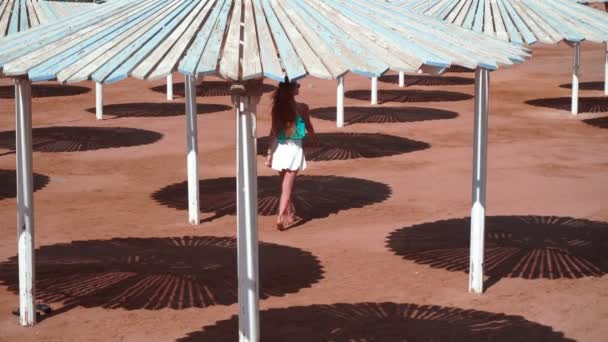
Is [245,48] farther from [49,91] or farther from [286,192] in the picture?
[49,91]

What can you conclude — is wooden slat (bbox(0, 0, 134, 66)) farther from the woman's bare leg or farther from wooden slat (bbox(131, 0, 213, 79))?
the woman's bare leg

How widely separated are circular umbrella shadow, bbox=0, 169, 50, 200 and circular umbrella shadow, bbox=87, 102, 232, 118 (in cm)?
571

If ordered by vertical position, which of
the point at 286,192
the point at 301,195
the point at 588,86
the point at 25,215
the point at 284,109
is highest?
the point at 284,109

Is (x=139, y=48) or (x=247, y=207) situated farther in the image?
(x=247, y=207)

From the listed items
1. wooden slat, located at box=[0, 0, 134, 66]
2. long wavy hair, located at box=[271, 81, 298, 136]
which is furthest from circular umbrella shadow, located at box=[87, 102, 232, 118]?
wooden slat, located at box=[0, 0, 134, 66]

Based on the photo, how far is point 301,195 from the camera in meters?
12.5

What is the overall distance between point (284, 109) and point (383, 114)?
29.8 ft

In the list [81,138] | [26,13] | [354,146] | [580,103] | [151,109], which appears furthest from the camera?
[580,103]

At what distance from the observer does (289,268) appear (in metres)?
9.27

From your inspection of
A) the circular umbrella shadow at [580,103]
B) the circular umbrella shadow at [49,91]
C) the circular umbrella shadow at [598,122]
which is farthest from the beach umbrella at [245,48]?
the circular umbrella shadow at [49,91]

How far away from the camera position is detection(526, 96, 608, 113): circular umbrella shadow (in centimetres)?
2033

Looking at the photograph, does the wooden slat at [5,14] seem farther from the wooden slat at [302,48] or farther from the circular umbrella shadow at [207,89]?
the circular umbrella shadow at [207,89]

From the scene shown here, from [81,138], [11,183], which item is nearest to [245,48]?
[11,183]

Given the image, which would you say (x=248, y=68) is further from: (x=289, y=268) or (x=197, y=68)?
(x=289, y=268)
